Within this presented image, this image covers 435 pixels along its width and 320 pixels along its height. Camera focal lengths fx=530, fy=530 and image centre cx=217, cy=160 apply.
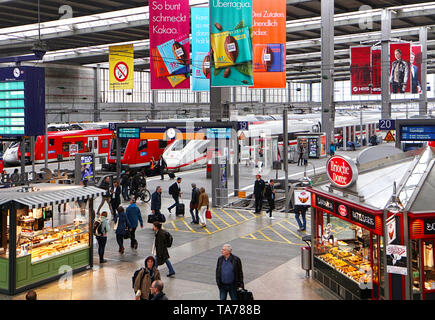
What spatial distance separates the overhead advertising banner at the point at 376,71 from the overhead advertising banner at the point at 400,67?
1.73 meters

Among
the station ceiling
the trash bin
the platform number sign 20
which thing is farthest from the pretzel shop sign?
the station ceiling

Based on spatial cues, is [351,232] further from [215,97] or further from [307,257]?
[215,97]

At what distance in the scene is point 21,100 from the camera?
15.4 meters

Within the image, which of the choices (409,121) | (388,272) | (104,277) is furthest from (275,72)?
(388,272)

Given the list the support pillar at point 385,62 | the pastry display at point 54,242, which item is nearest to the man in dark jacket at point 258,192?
the pastry display at point 54,242

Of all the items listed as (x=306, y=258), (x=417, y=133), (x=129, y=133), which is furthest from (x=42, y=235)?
(x=417, y=133)

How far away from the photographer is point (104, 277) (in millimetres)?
12547

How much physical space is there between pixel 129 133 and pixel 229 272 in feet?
53.5

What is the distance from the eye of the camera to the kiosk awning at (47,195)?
11.4m

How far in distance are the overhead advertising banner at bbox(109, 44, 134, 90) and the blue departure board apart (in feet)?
50.6

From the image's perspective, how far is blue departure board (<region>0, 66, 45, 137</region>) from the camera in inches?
602

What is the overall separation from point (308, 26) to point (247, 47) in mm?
25999

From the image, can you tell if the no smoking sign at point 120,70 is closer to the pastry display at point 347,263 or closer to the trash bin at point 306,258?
the trash bin at point 306,258

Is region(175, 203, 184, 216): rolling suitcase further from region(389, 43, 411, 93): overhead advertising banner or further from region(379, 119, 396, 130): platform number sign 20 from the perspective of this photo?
region(389, 43, 411, 93): overhead advertising banner
